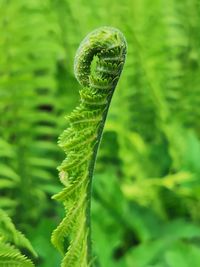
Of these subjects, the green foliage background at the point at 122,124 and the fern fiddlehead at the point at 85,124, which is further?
the green foliage background at the point at 122,124

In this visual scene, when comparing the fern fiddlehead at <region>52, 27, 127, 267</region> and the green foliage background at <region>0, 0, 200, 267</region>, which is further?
the green foliage background at <region>0, 0, 200, 267</region>

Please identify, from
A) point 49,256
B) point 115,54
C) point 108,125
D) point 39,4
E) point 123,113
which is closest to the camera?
point 115,54

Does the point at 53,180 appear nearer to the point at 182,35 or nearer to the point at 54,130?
the point at 54,130

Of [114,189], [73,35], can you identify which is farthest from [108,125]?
[73,35]

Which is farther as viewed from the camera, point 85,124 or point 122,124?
point 122,124
